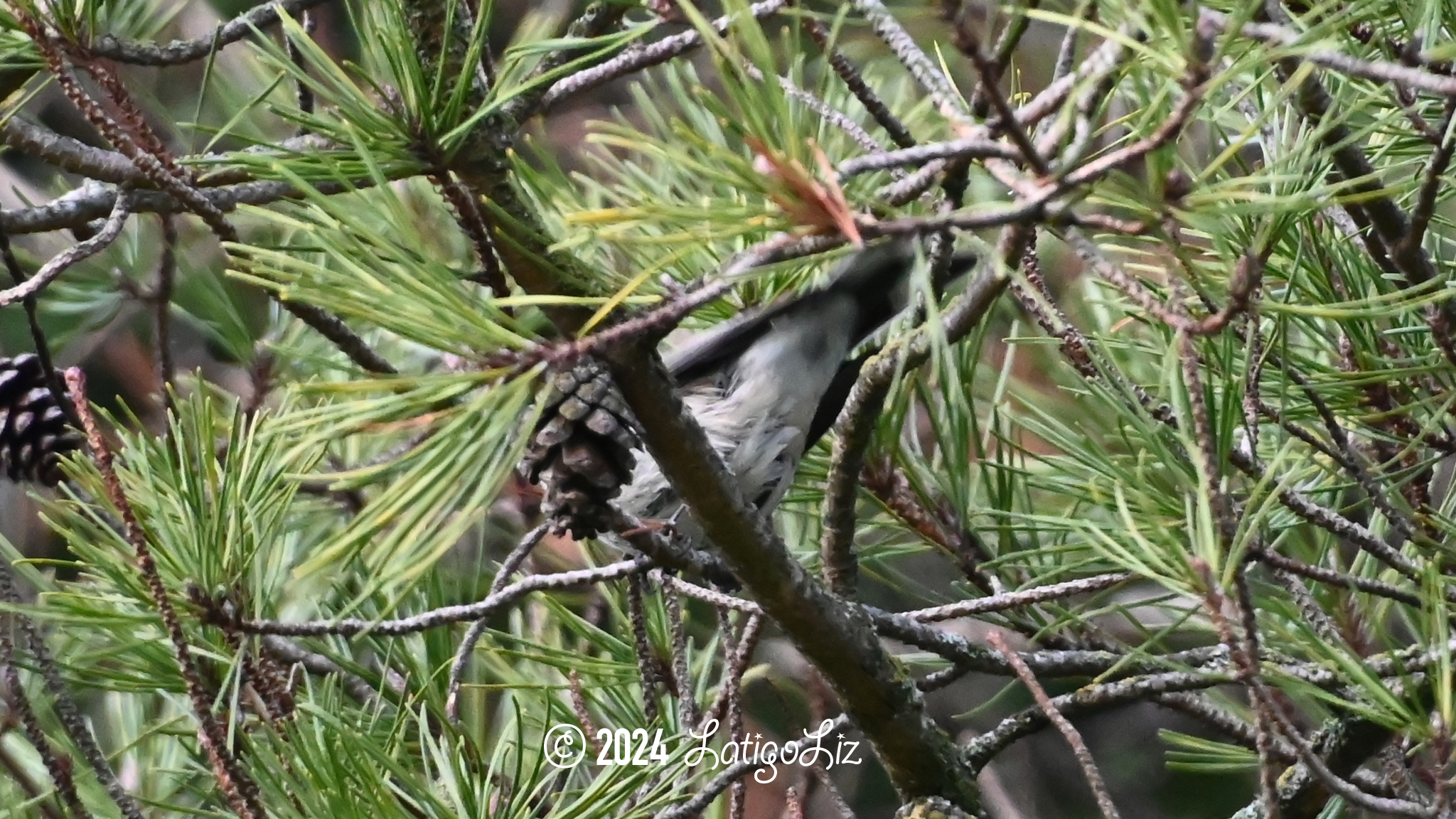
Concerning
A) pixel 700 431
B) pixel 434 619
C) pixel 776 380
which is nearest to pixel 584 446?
pixel 700 431

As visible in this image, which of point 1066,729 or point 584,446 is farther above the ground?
point 584,446

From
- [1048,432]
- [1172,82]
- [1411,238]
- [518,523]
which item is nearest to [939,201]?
[1048,432]

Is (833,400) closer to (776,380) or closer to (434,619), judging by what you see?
(776,380)

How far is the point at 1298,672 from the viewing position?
0.85m

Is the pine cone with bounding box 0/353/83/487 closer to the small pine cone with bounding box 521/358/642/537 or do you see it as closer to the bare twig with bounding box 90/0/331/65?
the bare twig with bounding box 90/0/331/65

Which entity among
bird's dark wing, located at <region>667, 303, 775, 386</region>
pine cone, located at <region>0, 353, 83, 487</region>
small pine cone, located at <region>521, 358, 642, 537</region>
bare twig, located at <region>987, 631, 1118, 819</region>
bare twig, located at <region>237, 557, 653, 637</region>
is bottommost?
bare twig, located at <region>987, 631, 1118, 819</region>

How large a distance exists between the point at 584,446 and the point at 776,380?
64cm

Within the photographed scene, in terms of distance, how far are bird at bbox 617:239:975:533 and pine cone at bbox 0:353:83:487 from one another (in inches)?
18.6

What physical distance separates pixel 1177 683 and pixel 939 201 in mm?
361

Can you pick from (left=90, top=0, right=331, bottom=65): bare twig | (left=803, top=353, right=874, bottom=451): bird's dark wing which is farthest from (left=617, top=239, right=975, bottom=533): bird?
(left=90, top=0, right=331, bottom=65): bare twig

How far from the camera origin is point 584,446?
2.25 feet

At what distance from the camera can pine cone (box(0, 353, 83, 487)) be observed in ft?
3.31

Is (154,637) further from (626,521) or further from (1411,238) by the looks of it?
(1411,238)

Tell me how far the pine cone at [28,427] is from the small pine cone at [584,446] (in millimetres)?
501
